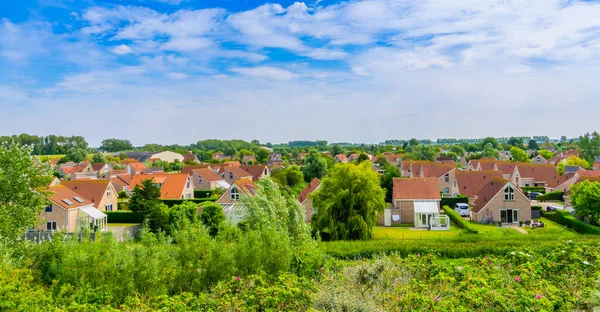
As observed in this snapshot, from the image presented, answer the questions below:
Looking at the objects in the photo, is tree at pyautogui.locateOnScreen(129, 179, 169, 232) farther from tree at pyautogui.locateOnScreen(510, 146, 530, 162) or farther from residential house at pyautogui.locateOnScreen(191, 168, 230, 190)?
tree at pyautogui.locateOnScreen(510, 146, 530, 162)

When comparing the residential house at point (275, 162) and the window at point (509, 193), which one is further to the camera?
Result: the residential house at point (275, 162)

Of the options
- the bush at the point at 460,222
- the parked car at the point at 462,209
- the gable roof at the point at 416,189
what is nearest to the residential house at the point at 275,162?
the parked car at the point at 462,209

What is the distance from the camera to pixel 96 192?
41.1m

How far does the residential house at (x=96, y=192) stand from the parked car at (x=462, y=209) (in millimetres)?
36220

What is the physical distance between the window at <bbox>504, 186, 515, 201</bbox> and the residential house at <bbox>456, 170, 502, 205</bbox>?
12849mm

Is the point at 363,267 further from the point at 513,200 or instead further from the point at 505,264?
the point at 513,200

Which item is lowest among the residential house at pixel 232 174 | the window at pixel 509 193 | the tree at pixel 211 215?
the tree at pixel 211 215

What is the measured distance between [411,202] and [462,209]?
A: 769 cm

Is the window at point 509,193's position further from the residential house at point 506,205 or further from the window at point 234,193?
the window at point 234,193

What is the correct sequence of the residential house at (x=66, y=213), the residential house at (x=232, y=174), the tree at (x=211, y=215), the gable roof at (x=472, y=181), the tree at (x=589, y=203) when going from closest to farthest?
1. the tree at (x=211, y=215)
2. the tree at (x=589, y=203)
3. the residential house at (x=66, y=213)
4. the gable roof at (x=472, y=181)
5. the residential house at (x=232, y=174)

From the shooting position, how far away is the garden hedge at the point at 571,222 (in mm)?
29625

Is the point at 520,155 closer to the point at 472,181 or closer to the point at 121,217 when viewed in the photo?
the point at 472,181

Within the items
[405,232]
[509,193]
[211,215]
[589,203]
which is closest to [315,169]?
[405,232]

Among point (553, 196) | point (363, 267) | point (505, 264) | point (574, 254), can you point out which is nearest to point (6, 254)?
point (363, 267)
